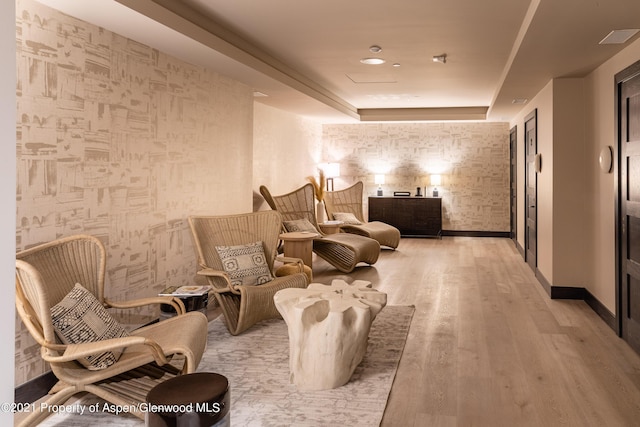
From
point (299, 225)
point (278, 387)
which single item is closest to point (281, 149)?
point (299, 225)

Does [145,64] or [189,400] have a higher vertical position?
[145,64]

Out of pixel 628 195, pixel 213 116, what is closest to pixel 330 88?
pixel 213 116

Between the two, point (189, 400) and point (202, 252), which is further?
point (202, 252)

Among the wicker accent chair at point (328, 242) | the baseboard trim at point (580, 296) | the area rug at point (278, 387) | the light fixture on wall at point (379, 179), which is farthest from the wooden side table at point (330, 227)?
the area rug at point (278, 387)

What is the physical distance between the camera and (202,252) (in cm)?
438

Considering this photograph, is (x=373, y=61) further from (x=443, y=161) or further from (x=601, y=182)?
(x=443, y=161)

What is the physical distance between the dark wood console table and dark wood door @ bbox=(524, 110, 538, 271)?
271cm

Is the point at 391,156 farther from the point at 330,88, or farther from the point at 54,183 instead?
the point at 54,183

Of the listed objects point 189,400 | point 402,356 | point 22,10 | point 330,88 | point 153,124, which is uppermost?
point 330,88

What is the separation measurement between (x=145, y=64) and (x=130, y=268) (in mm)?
1582

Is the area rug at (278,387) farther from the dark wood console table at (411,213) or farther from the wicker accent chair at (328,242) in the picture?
the dark wood console table at (411,213)

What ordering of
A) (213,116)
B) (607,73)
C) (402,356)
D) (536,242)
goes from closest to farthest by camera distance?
(402,356)
(607,73)
(213,116)
(536,242)

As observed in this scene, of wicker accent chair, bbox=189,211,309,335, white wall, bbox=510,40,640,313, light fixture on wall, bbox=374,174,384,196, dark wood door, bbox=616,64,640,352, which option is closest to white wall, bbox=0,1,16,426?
wicker accent chair, bbox=189,211,309,335

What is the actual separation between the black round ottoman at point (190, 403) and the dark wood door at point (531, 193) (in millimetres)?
5483
